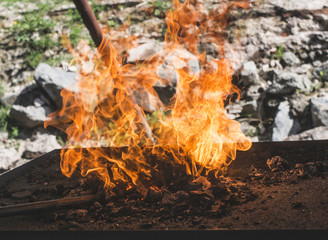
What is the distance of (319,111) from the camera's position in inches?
167

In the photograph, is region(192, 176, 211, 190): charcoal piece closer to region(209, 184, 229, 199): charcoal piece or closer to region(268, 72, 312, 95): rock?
region(209, 184, 229, 199): charcoal piece

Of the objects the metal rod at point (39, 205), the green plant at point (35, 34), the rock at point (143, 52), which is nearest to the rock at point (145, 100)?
the rock at point (143, 52)

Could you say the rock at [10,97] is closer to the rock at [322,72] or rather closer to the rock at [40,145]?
the rock at [40,145]

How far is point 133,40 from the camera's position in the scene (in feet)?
18.6

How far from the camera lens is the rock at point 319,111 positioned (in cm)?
421

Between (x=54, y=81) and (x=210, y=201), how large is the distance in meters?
3.85

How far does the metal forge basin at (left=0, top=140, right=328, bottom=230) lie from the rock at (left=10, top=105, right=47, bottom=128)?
2.38 m

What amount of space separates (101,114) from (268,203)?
3.82 meters

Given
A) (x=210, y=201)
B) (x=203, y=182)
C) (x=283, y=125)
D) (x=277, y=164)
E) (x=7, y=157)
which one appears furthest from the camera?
(x=7, y=157)

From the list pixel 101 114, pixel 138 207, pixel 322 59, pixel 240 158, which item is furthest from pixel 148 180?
pixel 322 59

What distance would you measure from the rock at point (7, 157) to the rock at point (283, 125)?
4.12m

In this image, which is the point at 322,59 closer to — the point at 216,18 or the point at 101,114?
the point at 216,18

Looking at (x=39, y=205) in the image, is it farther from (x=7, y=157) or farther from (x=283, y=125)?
(x=283, y=125)

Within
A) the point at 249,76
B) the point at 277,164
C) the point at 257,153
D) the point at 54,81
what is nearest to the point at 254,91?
the point at 249,76
